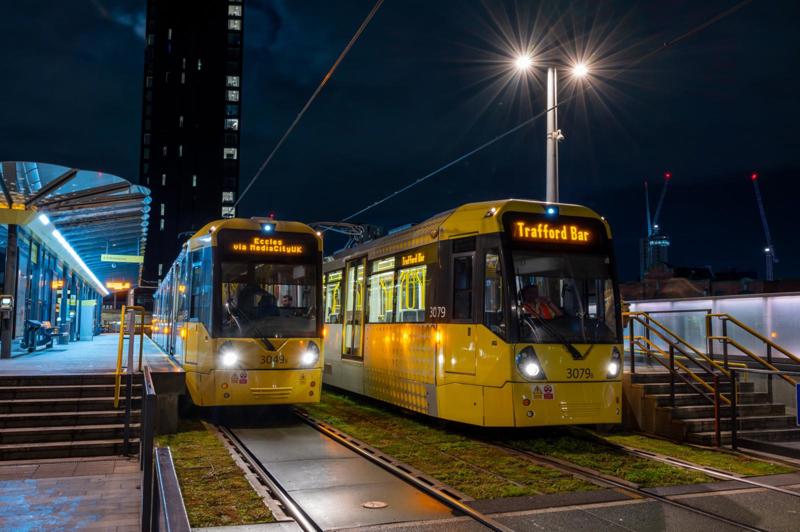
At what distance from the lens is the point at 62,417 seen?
1007cm

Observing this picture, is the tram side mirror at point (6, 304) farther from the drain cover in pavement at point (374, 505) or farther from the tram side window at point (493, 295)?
the drain cover in pavement at point (374, 505)

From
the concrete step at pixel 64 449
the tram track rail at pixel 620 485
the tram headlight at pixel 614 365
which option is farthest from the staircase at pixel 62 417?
the tram headlight at pixel 614 365

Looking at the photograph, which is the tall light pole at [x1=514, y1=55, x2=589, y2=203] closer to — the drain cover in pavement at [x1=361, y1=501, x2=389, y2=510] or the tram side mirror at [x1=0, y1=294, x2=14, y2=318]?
the drain cover in pavement at [x1=361, y1=501, x2=389, y2=510]

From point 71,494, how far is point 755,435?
32.8 ft

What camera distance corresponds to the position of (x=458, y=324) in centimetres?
1067

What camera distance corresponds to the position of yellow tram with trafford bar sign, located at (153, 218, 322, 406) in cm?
1186

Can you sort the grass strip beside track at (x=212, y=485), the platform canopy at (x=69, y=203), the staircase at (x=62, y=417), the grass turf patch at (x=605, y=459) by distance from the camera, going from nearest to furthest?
the grass strip beside track at (x=212, y=485) < the grass turf patch at (x=605, y=459) < the staircase at (x=62, y=417) < the platform canopy at (x=69, y=203)

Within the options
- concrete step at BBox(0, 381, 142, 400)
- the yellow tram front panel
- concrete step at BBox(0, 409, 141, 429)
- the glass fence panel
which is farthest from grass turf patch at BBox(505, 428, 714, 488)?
the glass fence panel

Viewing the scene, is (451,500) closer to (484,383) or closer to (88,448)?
(484,383)

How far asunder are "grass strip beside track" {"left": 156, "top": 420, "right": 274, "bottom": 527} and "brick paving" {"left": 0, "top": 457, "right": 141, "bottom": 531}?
1.78 feet

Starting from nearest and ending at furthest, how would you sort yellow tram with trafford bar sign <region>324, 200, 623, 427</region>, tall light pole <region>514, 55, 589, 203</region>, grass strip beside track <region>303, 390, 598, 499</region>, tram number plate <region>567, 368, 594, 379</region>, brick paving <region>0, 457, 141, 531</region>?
brick paving <region>0, 457, 141, 531</region> → grass strip beside track <region>303, 390, 598, 499</region> → yellow tram with trafford bar sign <region>324, 200, 623, 427</region> → tram number plate <region>567, 368, 594, 379</region> → tall light pole <region>514, 55, 589, 203</region>

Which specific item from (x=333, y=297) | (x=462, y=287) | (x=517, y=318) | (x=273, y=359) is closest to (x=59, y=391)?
(x=273, y=359)

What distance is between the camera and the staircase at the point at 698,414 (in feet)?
37.3

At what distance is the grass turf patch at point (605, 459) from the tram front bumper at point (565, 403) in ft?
1.54
